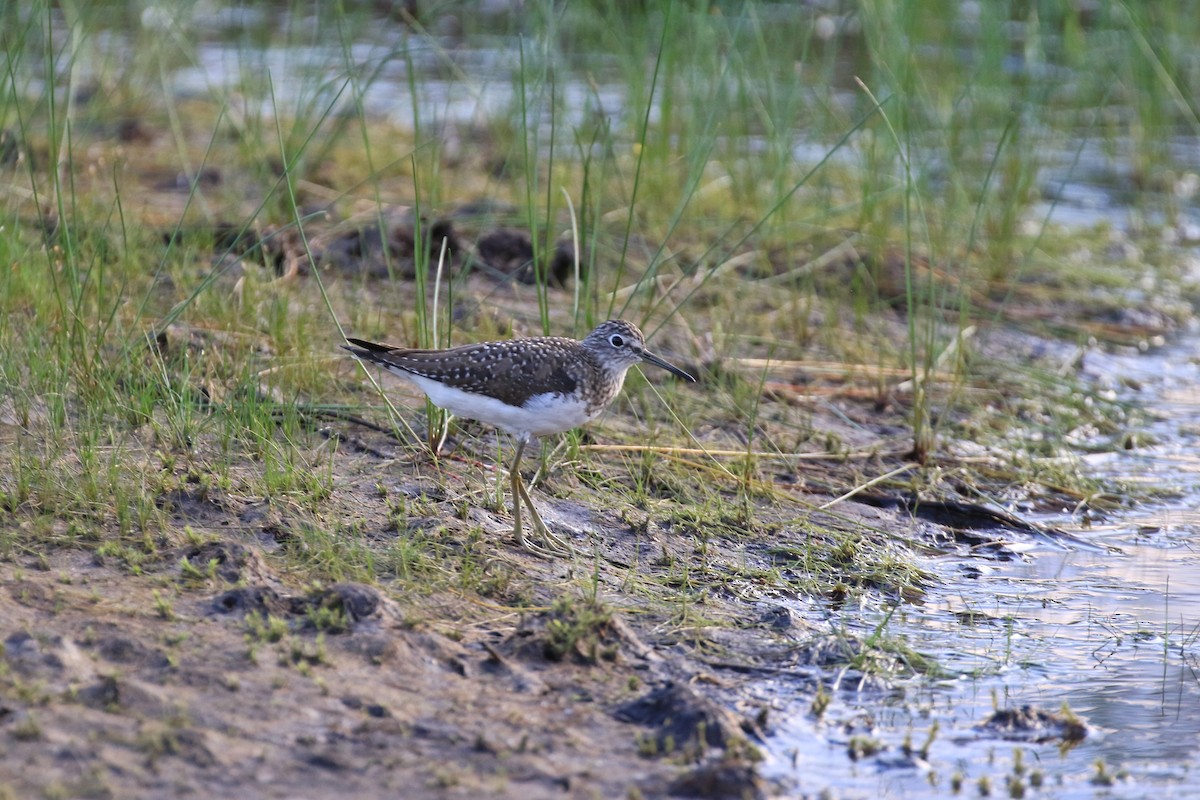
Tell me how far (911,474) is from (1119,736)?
7.69 ft

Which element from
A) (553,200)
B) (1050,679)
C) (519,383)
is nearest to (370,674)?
(519,383)

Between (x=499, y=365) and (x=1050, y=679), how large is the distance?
2355 mm

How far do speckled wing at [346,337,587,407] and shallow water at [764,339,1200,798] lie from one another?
148cm

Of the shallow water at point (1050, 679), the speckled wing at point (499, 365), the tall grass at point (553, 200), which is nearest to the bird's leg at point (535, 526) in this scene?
the speckled wing at point (499, 365)

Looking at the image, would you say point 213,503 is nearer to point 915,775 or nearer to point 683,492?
point 683,492

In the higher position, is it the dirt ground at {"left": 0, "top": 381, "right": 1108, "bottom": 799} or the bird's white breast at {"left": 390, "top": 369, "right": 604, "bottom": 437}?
the bird's white breast at {"left": 390, "top": 369, "right": 604, "bottom": 437}

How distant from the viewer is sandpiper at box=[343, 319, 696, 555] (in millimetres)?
5512

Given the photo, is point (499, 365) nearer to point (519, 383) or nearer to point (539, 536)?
point (519, 383)

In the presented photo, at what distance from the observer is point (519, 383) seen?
5.54 m

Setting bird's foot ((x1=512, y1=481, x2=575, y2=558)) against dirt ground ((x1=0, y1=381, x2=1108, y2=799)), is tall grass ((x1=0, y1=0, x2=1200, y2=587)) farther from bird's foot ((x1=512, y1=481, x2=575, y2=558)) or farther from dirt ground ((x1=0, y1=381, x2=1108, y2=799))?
bird's foot ((x1=512, y1=481, x2=575, y2=558))

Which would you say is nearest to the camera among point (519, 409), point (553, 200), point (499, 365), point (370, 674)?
Answer: point (370, 674)

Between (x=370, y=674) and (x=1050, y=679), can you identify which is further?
(x=1050, y=679)

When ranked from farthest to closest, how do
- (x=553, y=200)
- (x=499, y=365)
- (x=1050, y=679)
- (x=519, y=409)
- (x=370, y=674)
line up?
(x=553, y=200)
(x=499, y=365)
(x=519, y=409)
(x=1050, y=679)
(x=370, y=674)

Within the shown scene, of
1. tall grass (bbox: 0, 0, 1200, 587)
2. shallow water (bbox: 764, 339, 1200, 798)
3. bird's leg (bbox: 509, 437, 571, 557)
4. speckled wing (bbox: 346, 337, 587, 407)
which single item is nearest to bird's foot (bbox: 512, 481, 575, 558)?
bird's leg (bbox: 509, 437, 571, 557)
